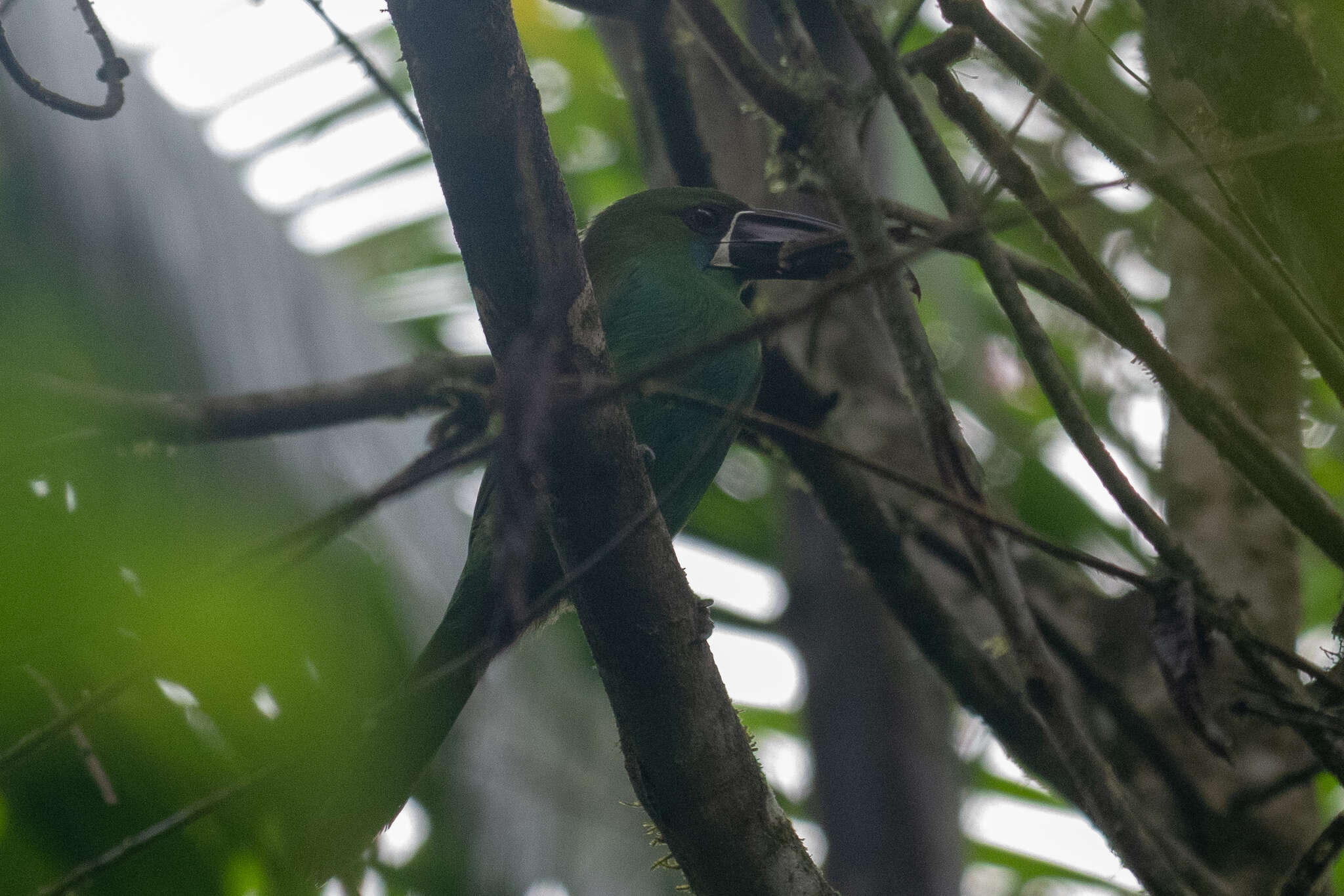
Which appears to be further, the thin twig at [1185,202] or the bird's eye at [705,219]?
the bird's eye at [705,219]

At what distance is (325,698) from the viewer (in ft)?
7.72

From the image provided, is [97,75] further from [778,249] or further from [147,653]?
[778,249]

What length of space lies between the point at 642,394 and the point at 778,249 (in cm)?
166

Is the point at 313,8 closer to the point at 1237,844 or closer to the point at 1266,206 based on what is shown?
the point at 1266,206

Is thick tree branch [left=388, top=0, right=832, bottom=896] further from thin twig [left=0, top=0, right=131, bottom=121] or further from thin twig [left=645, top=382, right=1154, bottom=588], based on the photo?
thin twig [left=0, top=0, right=131, bottom=121]

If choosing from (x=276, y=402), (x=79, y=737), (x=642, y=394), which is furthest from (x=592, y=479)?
(x=276, y=402)

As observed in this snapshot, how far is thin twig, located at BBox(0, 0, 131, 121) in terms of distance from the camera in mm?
2008

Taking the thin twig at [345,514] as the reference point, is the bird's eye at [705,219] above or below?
above

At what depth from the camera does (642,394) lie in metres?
1.74

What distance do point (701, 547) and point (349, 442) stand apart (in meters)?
2.02

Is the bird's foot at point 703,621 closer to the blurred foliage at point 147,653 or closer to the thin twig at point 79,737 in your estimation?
the blurred foliage at point 147,653

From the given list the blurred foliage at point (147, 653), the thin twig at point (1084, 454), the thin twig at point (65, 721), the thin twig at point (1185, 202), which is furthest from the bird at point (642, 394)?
the thin twig at point (1185, 202)

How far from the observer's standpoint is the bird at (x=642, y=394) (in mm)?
2459

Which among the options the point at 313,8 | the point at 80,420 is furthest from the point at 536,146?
the point at 80,420
